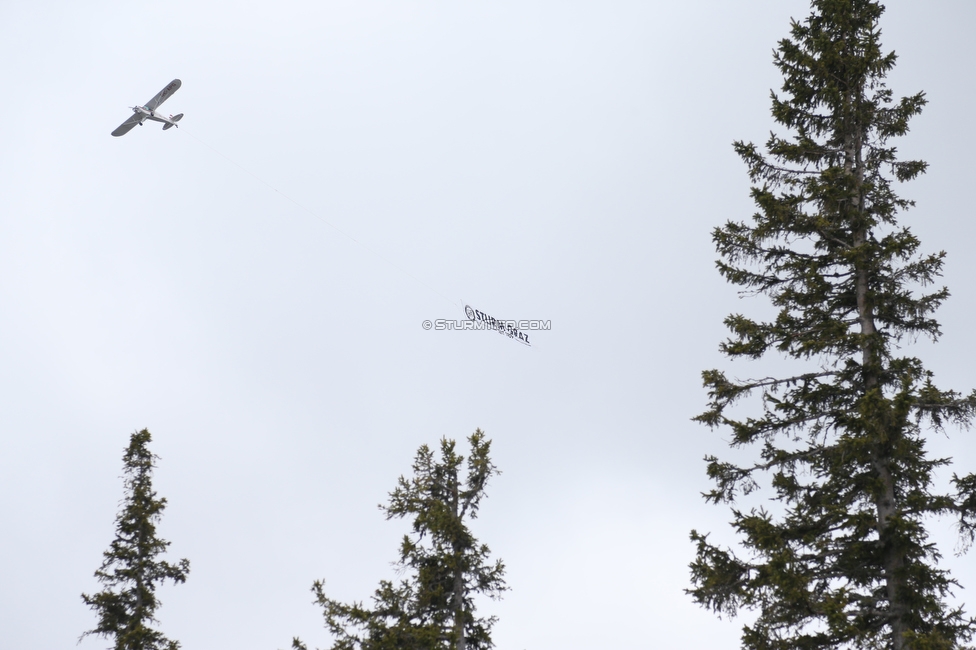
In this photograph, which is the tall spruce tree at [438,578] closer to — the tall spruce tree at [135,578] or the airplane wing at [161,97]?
the tall spruce tree at [135,578]

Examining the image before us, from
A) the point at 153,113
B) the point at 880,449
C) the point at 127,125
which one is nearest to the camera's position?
the point at 880,449

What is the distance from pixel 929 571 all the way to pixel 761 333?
4.38 m

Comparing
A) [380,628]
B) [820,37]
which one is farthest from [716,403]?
[380,628]

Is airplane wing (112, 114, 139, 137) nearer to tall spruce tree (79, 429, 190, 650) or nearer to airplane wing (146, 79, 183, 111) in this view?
airplane wing (146, 79, 183, 111)

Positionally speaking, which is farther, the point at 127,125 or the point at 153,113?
the point at 127,125

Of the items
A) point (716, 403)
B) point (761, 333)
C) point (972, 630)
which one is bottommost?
point (972, 630)

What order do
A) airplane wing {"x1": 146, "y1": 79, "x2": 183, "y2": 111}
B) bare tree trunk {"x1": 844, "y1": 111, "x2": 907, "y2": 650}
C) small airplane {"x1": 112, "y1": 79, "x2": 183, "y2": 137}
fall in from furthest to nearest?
airplane wing {"x1": 146, "y1": 79, "x2": 183, "y2": 111}
small airplane {"x1": 112, "y1": 79, "x2": 183, "y2": 137}
bare tree trunk {"x1": 844, "y1": 111, "x2": 907, "y2": 650}

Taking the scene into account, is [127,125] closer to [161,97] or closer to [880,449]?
[161,97]

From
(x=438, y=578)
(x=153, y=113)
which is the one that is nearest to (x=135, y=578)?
(x=438, y=578)

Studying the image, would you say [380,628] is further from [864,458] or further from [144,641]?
[864,458]

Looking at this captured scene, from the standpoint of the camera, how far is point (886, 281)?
14.5 metres

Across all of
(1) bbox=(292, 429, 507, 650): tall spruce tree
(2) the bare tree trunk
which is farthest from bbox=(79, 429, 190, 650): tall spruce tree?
(2) the bare tree trunk

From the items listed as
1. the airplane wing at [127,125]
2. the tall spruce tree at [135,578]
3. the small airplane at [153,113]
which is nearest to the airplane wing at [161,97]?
the small airplane at [153,113]

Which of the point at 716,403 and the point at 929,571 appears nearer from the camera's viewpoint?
the point at 929,571
